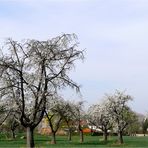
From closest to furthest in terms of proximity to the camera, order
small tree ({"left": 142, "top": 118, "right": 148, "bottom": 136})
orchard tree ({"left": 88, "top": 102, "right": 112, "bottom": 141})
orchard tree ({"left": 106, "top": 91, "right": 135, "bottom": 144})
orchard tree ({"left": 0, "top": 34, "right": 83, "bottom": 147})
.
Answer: orchard tree ({"left": 0, "top": 34, "right": 83, "bottom": 147}) → orchard tree ({"left": 106, "top": 91, "right": 135, "bottom": 144}) → orchard tree ({"left": 88, "top": 102, "right": 112, "bottom": 141}) → small tree ({"left": 142, "top": 118, "right": 148, "bottom": 136})

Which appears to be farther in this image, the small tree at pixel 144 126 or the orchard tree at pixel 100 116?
the small tree at pixel 144 126

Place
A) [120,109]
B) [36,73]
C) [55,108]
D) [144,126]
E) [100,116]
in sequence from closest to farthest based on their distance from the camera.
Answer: [36,73]
[55,108]
[120,109]
[100,116]
[144,126]

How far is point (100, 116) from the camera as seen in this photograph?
79000 millimetres

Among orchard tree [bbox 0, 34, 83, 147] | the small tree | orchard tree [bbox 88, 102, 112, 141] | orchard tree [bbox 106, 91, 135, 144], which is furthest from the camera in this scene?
the small tree

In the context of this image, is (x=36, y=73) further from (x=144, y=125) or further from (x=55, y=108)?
(x=144, y=125)

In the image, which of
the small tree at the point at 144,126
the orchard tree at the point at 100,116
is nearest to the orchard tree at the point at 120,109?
the orchard tree at the point at 100,116

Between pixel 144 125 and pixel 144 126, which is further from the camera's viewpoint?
pixel 144 126

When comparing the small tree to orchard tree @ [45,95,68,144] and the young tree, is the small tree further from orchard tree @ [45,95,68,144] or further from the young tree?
orchard tree @ [45,95,68,144]

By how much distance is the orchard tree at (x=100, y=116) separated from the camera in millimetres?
74469

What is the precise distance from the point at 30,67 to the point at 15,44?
4.99 feet

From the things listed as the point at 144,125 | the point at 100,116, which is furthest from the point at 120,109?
the point at 144,125

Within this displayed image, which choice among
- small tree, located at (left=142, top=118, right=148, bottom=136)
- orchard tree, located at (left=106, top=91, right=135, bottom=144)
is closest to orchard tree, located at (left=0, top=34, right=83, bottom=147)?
orchard tree, located at (left=106, top=91, right=135, bottom=144)

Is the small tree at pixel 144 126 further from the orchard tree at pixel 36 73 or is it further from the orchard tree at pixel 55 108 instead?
the orchard tree at pixel 36 73

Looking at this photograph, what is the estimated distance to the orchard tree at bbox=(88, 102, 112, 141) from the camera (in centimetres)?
7447
